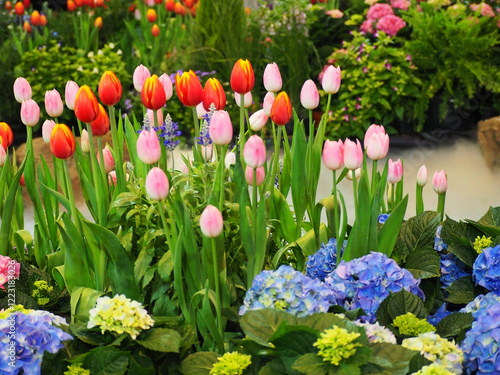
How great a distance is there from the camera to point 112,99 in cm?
164

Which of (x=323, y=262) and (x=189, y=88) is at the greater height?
(x=189, y=88)

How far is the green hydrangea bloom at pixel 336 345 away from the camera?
1206mm

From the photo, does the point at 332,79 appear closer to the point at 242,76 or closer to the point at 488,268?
the point at 242,76

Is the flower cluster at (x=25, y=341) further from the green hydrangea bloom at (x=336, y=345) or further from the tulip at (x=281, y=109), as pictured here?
the tulip at (x=281, y=109)

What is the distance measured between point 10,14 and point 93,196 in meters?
4.85

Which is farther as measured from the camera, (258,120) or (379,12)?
(379,12)

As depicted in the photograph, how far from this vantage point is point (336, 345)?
47.6 inches

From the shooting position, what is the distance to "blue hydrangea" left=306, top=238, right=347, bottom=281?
1.70 meters

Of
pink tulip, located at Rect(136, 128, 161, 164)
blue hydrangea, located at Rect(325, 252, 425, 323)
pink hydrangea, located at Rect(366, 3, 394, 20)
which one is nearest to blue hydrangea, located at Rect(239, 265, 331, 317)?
blue hydrangea, located at Rect(325, 252, 425, 323)

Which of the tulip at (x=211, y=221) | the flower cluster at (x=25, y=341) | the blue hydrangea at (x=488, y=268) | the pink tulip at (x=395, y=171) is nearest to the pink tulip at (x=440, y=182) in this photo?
the pink tulip at (x=395, y=171)

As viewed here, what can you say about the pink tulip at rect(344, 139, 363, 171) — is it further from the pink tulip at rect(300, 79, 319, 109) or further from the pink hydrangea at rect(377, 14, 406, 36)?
the pink hydrangea at rect(377, 14, 406, 36)

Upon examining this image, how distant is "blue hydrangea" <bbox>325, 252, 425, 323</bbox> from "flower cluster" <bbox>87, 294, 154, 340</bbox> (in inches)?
15.9

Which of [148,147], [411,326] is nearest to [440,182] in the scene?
[411,326]

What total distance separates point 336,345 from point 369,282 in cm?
34
